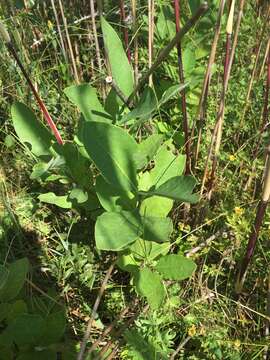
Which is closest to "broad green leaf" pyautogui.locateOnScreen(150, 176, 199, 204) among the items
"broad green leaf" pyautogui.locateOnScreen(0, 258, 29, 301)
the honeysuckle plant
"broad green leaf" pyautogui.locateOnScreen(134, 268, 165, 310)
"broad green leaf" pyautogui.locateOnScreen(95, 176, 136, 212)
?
the honeysuckle plant

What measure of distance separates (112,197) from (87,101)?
22cm

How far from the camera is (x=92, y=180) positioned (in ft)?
3.97

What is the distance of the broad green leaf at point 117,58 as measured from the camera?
3.51 ft

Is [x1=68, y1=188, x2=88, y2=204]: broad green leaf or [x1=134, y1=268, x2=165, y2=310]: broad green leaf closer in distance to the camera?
[x1=134, y1=268, x2=165, y2=310]: broad green leaf

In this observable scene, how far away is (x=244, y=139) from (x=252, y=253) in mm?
533

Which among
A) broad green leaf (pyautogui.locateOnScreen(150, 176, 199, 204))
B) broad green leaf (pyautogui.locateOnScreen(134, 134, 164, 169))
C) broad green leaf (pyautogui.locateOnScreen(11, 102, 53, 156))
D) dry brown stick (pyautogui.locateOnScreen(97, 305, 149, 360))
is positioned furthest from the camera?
broad green leaf (pyautogui.locateOnScreen(11, 102, 53, 156))

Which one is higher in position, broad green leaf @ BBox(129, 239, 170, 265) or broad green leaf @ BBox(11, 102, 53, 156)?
broad green leaf @ BBox(11, 102, 53, 156)

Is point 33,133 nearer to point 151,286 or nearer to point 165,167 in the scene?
point 165,167

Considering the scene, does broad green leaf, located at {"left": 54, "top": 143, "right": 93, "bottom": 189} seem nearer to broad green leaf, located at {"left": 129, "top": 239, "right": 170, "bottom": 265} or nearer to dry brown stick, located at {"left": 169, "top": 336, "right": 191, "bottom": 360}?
broad green leaf, located at {"left": 129, "top": 239, "right": 170, "bottom": 265}

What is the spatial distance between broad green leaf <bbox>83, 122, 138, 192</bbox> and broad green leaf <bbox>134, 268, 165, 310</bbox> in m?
0.20

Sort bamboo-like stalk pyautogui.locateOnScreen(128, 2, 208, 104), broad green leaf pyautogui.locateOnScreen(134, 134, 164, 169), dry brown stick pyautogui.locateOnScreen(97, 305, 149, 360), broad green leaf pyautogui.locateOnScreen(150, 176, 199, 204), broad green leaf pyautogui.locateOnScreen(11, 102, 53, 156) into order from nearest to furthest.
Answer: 1. bamboo-like stalk pyautogui.locateOnScreen(128, 2, 208, 104)
2. broad green leaf pyautogui.locateOnScreen(150, 176, 199, 204)
3. broad green leaf pyautogui.locateOnScreen(134, 134, 164, 169)
4. dry brown stick pyautogui.locateOnScreen(97, 305, 149, 360)
5. broad green leaf pyautogui.locateOnScreen(11, 102, 53, 156)

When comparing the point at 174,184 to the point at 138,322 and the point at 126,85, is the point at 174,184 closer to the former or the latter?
the point at 126,85

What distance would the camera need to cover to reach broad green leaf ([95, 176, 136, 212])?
1.06 meters

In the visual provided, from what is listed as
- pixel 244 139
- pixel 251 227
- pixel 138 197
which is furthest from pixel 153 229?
pixel 244 139
